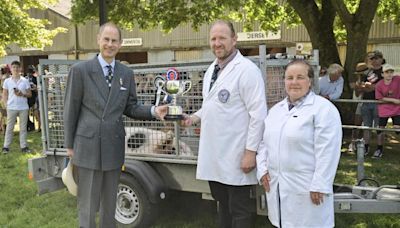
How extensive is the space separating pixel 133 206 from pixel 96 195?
1288 mm

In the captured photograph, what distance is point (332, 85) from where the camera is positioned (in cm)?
811

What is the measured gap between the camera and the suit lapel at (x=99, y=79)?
3479mm

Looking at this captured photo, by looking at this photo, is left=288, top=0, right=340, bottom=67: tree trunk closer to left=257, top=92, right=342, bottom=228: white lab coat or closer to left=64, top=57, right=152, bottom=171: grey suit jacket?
left=257, top=92, right=342, bottom=228: white lab coat

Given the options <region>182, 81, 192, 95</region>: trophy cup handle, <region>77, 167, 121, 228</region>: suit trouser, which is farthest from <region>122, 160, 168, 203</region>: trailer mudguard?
<region>182, 81, 192, 95</region>: trophy cup handle

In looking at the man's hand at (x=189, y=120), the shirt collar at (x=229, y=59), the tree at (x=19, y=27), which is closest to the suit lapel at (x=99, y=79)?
the man's hand at (x=189, y=120)

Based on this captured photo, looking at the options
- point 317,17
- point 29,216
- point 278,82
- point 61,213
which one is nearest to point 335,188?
point 278,82

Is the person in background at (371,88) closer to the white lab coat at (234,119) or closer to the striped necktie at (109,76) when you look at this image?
the white lab coat at (234,119)

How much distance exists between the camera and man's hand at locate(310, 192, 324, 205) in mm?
3051

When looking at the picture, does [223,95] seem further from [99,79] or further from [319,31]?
[319,31]

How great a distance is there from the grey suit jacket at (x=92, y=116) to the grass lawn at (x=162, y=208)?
1.60 m

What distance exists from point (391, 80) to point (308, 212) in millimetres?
5635

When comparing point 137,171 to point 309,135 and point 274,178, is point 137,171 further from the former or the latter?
point 309,135

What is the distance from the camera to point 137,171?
15.2ft

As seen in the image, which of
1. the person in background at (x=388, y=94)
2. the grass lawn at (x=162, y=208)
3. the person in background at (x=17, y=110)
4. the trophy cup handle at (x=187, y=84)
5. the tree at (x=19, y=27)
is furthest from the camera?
the tree at (x=19, y=27)
